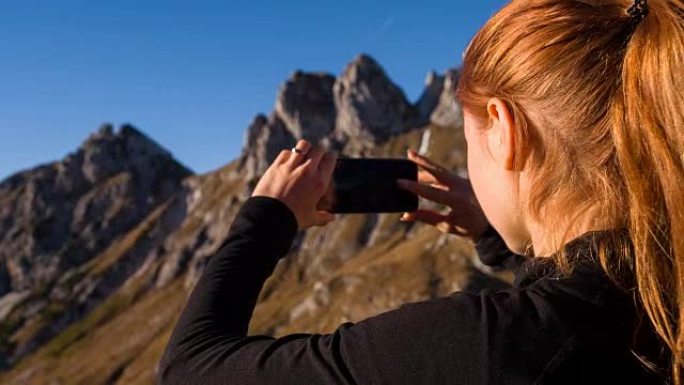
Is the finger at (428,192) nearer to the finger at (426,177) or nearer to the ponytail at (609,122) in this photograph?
the finger at (426,177)

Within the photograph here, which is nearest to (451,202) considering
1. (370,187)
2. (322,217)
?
(370,187)

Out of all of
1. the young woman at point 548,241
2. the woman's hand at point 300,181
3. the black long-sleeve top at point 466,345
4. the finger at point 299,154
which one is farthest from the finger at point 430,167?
the black long-sleeve top at point 466,345

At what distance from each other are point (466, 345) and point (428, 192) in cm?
269

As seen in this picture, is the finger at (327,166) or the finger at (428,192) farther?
the finger at (428,192)

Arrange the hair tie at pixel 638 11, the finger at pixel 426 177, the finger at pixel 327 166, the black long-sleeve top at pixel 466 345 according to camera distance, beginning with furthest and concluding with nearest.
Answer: the finger at pixel 426 177
the finger at pixel 327 166
the hair tie at pixel 638 11
the black long-sleeve top at pixel 466 345

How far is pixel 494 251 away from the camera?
525cm

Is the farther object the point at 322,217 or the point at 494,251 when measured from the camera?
the point at 494,251

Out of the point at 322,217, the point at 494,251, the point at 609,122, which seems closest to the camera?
the point at 609,122

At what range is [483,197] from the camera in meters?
3.60

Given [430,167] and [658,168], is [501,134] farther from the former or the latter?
[430,167]

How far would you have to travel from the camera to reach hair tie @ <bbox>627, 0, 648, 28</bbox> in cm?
307

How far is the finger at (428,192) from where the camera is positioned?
4.87 metres

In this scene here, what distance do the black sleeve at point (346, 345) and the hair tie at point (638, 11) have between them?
5.09 feet

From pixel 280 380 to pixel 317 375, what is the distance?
0.58 ft
